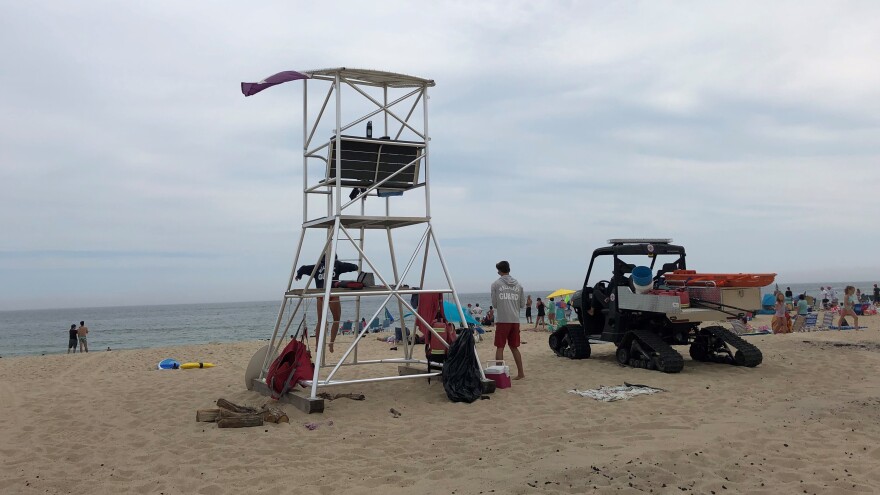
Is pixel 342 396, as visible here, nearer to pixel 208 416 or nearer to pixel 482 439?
pixel 208 416

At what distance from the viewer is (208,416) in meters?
7.70

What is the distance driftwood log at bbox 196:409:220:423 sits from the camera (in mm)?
7668

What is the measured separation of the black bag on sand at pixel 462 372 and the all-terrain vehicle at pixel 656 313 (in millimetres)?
3570

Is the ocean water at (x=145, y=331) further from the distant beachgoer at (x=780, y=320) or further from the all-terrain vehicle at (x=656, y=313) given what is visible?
the distant beachgoer at (x=780, y=320)

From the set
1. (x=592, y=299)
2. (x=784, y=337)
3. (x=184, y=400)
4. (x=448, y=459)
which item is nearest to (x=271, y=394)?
(x=184, y=400)

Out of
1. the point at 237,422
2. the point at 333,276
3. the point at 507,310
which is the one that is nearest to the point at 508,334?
the point at 507,310

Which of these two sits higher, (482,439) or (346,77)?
(346,77)

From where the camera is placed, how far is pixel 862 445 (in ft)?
19.1

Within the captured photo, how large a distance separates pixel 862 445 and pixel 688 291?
4975mm

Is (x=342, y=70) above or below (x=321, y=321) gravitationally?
above

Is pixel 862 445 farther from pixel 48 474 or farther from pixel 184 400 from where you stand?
pixel 184 400

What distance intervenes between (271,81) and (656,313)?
7.91 m

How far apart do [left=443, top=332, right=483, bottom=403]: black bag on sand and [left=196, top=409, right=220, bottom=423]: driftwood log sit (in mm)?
3037

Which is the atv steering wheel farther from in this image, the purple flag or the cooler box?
the purple flag
